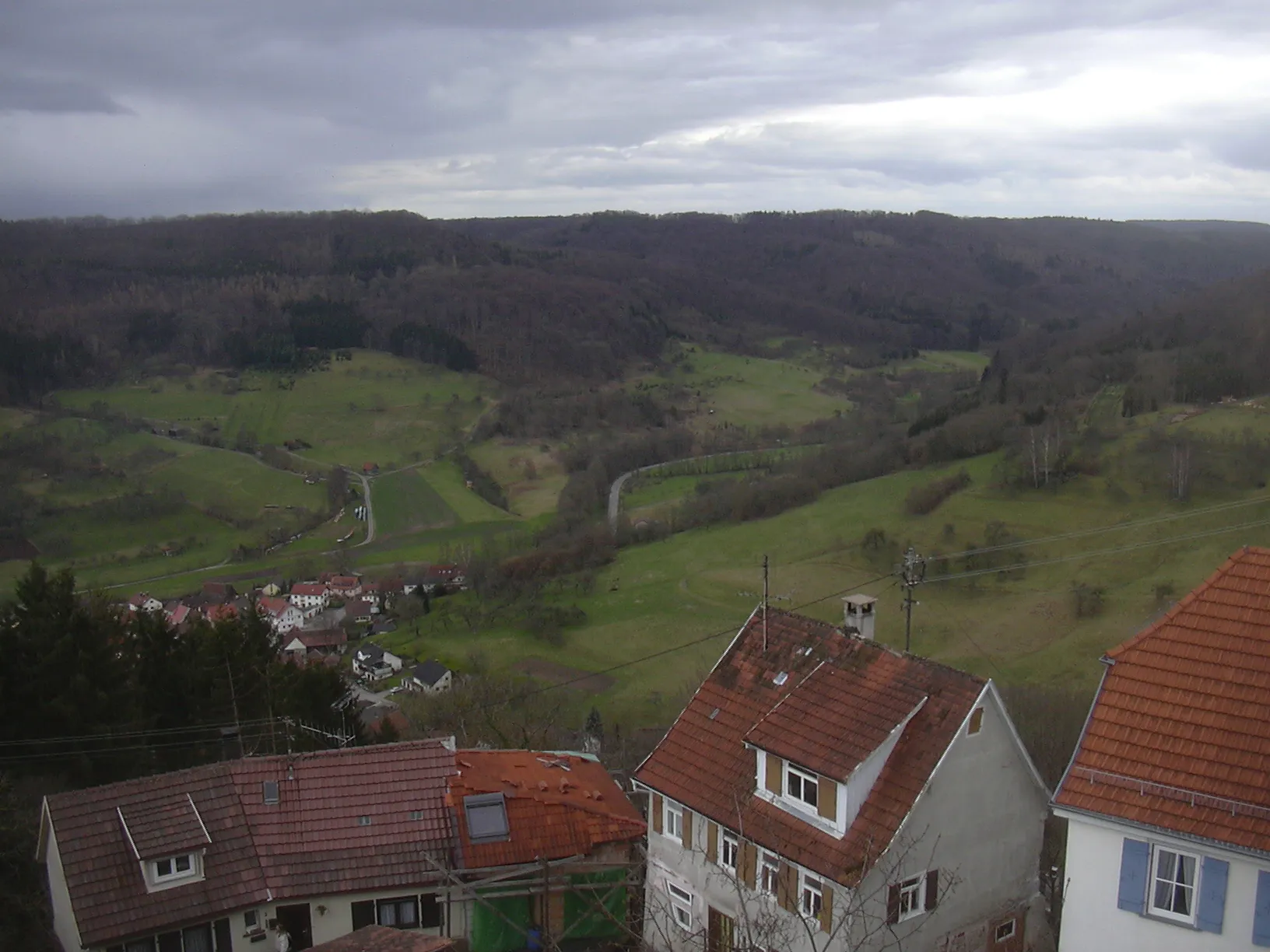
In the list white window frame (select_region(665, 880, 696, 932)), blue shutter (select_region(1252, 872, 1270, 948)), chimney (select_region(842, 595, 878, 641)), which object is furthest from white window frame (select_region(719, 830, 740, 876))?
blue shutter (select_region(1252, 872, 1270, 948))

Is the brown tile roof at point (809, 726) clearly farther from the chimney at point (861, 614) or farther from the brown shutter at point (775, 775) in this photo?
the chimney at point (861, 614)

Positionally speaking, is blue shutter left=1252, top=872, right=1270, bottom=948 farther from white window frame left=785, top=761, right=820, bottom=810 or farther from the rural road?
the rural road

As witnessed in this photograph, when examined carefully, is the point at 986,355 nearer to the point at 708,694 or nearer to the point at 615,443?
the point at 615,443

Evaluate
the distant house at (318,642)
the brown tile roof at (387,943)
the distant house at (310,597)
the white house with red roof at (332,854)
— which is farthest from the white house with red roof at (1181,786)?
the distant house at (310,597)

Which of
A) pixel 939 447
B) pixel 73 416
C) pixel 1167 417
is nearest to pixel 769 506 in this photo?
pixel 939 447

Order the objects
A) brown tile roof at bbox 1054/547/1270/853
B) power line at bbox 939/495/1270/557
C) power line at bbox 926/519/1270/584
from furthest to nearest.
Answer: power line at bbox 939/495/1270/557
power line at bbox 926/519/1270/584
brown tile roof at bbox 1054/547/1270/853
